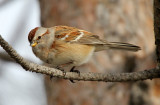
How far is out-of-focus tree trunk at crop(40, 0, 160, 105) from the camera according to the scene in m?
4.76

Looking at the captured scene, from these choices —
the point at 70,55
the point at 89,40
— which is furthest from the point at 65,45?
the point at 89,40

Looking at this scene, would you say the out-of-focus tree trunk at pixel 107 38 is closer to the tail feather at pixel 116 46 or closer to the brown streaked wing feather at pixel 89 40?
the tail feather at pixel 116 46

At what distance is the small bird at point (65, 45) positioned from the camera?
11.7 ft

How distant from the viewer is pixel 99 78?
2863mm

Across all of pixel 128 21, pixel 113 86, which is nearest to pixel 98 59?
pixel 113 86

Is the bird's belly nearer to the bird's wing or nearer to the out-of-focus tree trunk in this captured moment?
the bird's wing

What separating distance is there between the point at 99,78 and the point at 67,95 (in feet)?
6.82

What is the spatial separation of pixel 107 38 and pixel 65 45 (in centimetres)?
153

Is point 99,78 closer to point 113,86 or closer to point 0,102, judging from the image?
point 113,86

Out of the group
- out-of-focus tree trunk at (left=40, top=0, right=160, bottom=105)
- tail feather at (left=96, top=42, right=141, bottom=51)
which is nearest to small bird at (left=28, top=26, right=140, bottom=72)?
tail feather at (left=96, top=42, right=141, bottom=51)

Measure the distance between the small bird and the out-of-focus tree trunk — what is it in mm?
906

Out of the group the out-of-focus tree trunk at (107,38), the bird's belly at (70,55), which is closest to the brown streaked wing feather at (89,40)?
the bird's belly at (70,55)

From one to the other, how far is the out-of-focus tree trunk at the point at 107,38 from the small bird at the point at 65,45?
0.91 meters

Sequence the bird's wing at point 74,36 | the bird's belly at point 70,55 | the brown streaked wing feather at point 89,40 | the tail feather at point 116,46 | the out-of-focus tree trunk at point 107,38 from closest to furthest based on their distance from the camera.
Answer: the bird's belly at point 70,55, the tail feather at point 116,46, the bird's wing at point 74,36, the brown streaked wing feather at point 89,40, the out-of-focus tree trunk at point 107,38
